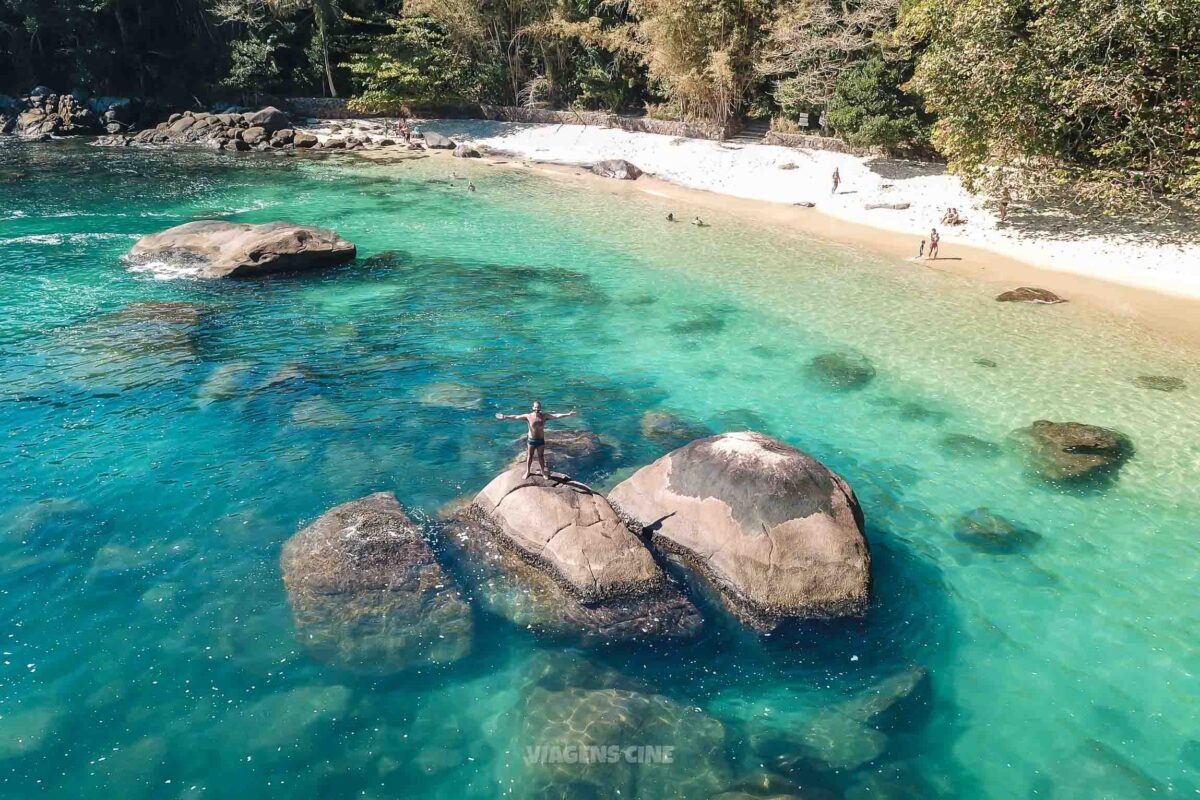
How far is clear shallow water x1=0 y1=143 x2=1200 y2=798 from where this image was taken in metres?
8.82

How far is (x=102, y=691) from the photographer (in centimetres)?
927

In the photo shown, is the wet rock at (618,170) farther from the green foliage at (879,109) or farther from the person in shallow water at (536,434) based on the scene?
the person in shallow water at (536,434)

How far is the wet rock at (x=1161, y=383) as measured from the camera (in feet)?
59.0

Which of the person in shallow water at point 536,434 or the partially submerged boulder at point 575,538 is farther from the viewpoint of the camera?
the person in shallow water at point 536,434

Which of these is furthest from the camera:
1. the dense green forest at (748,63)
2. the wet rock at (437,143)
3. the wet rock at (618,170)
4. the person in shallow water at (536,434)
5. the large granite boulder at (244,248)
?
the wet rock at (437,143)

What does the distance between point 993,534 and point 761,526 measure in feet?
16.0

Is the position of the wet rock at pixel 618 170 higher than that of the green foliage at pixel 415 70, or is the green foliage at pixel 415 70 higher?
the green foliage at pixel 415 70

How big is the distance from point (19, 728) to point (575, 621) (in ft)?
22.3

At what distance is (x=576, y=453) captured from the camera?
48.6 ft

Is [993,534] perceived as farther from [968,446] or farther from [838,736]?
[838,736]

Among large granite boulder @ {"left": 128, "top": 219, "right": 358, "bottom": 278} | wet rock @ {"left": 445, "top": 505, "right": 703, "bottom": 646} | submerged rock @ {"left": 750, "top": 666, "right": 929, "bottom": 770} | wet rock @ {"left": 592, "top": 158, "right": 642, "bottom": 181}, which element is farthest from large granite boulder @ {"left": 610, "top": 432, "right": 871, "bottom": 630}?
wet rock @ {"left": 592, "top": 158, "right": 642, "bottom": 181}

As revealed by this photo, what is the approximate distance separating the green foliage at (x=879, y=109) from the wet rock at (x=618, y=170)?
38.4 feet

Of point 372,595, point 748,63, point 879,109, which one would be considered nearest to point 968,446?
point 372,595

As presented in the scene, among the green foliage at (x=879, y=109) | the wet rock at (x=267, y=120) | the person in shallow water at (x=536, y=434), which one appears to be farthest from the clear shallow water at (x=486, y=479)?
the wet rock at (x=267, y=120)
